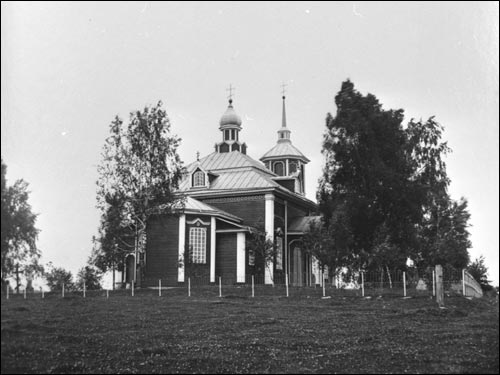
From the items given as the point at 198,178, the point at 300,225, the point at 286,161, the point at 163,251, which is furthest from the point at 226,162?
the point at 163,251

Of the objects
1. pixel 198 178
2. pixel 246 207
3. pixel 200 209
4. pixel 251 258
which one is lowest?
pixel 251 258

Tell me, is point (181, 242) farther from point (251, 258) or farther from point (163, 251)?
point (251, 258)

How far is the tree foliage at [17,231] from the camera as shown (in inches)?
424

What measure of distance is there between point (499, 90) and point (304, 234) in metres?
28.1

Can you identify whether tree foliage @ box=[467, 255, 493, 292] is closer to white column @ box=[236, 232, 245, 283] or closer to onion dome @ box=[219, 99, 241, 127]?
white column @ box=[236, 232, 245, 283]

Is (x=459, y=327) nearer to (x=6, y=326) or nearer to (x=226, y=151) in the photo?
(x=6, y=326)

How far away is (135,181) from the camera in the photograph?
25.1 metres

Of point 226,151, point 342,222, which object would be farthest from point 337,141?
point 226,151

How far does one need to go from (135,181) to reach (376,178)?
11.4m

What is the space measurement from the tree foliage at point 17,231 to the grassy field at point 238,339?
61cm

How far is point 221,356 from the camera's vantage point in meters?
12.4

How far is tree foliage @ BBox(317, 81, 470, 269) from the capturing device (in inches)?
1200

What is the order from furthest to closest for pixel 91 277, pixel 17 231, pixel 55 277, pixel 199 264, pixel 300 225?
pixel 300 225
pixel 199 264
pixel 91 277
pixel 55 277
pixel 17 231

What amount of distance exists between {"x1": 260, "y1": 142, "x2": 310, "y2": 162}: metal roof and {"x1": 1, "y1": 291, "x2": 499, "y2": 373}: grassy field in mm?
27228
